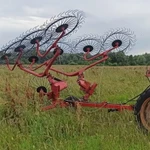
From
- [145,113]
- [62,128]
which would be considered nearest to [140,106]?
[145,113]

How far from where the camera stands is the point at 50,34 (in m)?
7.20

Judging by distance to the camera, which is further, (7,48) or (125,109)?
(7,48)

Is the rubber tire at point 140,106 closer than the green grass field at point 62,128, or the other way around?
the green grass field at point 62,128

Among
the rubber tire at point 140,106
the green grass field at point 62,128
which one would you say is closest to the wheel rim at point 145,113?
the rubber tire at point 140,106

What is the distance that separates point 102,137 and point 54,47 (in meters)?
2.36

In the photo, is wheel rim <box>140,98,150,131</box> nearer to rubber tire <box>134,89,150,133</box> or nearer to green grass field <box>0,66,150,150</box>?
rubber tire <box>134,89,150,133</box>

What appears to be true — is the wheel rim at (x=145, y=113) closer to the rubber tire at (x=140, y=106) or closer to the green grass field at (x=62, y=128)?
the rubber tire at (x=140, y=106)

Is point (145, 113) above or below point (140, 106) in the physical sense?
below

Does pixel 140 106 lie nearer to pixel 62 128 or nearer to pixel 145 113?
pixel 145 113

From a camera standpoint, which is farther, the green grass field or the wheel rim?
the wheel rim

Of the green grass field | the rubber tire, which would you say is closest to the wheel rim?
the rubber tire

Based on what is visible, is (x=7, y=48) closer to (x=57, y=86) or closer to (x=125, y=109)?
(x=57, y=86)

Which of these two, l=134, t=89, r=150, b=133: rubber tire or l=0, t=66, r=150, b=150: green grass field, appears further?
l=134, t=89, r=150, b=133: rubber tire

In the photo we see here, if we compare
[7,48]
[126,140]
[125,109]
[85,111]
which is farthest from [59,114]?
[7,48]
